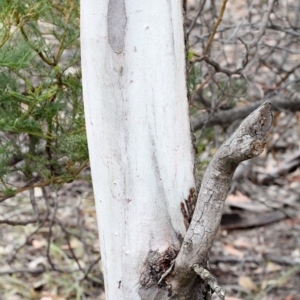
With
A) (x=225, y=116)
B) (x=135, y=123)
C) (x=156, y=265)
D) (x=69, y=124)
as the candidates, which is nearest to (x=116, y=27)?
(x=135, y=123)

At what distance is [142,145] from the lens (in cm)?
147

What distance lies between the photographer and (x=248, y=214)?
4160 mm

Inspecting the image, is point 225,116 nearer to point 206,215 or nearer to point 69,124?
point 69,124

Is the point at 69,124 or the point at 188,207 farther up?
the point at 69,124

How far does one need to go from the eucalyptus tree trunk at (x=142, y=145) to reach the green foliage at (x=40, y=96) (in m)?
0.18

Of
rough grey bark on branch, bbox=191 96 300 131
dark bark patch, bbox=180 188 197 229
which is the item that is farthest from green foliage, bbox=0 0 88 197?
rough grey bark on branch, bbox=191 96 300 131

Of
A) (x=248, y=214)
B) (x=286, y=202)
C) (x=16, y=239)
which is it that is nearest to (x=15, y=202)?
(x=16, y=239)

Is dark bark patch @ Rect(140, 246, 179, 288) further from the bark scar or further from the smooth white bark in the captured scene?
the bark scar

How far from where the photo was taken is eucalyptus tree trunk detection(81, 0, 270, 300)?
1.46 m

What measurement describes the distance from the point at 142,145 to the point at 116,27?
30 centimetres

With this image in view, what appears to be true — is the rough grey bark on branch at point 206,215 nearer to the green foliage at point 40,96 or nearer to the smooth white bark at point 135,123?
the smooth white bark at point 135,123

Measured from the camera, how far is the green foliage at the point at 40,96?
1.54 m

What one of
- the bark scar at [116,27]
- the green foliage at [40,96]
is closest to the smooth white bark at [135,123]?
the bark scar at [116,27]

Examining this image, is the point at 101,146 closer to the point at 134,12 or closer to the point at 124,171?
the point at 124,171
